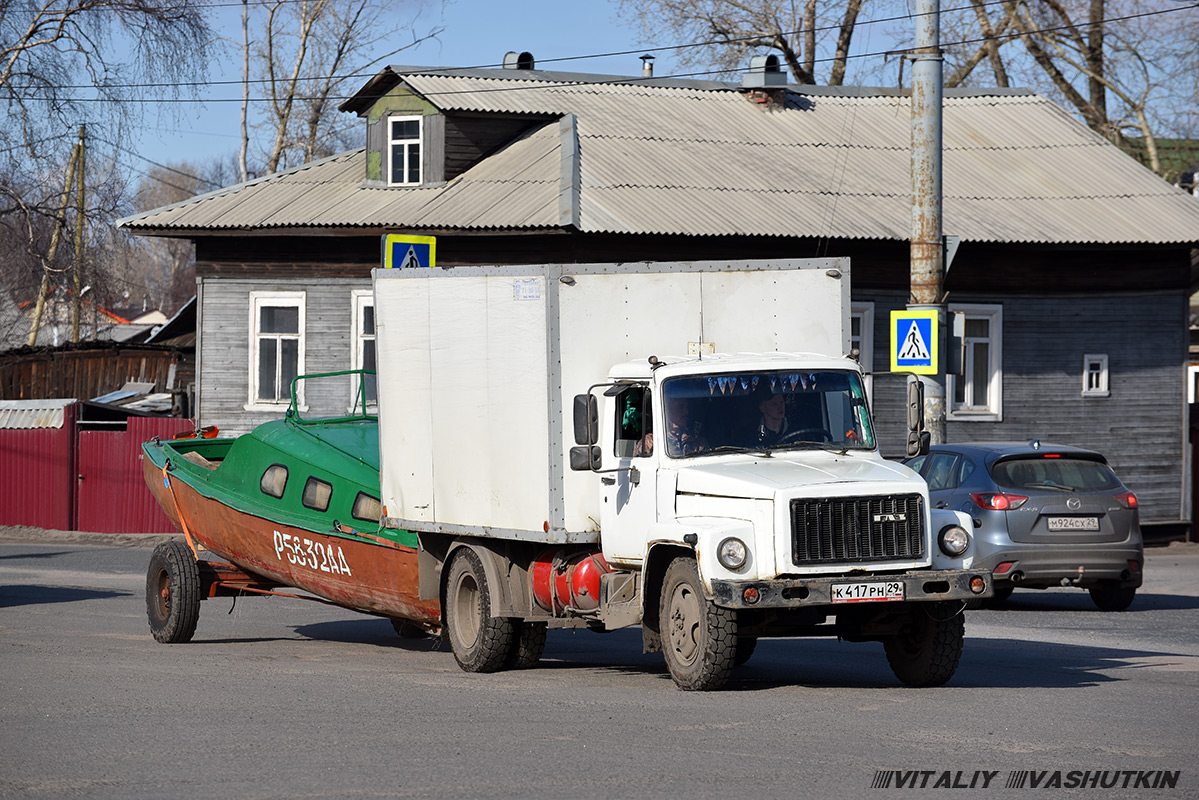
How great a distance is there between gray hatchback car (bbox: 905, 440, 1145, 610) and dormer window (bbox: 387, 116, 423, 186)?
14.9 m

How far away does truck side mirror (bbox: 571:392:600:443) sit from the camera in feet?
33.9

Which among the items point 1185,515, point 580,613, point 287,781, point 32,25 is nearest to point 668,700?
point 580,613

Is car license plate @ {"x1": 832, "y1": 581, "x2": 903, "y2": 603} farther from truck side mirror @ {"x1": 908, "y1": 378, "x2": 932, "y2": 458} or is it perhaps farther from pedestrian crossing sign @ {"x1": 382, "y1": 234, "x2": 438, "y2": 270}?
pedestrian crossing sign @ {"x1": 382, "y1": 234, "x2": 438, "y2": 270}

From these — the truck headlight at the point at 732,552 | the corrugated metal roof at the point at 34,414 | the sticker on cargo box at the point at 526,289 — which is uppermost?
the sticker on cargo box at the point at 526,289

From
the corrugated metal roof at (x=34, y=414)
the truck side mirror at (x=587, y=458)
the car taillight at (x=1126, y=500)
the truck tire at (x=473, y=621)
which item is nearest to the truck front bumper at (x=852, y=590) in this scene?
the truck side mirror at (x=587, y=458)

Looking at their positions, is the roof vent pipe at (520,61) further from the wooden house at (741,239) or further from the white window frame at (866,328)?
the white window frame at (866,328)

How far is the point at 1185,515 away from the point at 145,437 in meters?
18.8

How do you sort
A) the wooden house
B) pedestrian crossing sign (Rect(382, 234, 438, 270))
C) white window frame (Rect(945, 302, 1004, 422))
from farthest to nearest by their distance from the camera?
white window frame (Rect(945, 302, 1004, 422)) → the wooden house → pedestrian crossing sign (Rect(382, 234, 438, 270))

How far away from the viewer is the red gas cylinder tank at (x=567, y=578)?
1090cm

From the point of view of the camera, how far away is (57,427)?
29.2 meters

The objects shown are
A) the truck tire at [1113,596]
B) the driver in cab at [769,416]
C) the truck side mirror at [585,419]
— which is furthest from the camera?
the truck tire at [1113,596]

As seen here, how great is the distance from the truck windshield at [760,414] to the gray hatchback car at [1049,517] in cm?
509

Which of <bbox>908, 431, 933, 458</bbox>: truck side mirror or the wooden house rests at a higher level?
the wooden house

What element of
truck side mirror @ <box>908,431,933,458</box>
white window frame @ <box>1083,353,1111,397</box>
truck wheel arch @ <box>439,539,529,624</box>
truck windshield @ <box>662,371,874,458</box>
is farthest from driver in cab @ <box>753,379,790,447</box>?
white window frame @ <box>1083,353,1111,397</box>
